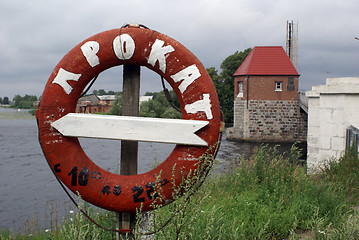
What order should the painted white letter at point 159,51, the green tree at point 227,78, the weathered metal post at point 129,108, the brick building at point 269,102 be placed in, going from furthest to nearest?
the green tree at point 227,78 < the brick building at point 269,102 < the weathered metal post at point 129,108 < the painted white letter at point 159,51

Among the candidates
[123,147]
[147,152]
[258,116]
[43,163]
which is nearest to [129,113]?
[123,147]

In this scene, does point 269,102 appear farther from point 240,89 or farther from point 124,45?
point 124,45

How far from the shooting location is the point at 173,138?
268cm

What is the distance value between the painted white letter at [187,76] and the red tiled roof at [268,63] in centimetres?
1831

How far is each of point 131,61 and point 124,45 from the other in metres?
0.14

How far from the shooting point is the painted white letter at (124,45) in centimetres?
280

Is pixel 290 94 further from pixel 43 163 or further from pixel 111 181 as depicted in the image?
pixel 111 181

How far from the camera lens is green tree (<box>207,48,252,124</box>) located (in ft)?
92.5

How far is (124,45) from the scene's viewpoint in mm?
2805

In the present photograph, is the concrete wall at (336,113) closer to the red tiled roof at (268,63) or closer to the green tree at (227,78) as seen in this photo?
the red tiled roof at (268,63)

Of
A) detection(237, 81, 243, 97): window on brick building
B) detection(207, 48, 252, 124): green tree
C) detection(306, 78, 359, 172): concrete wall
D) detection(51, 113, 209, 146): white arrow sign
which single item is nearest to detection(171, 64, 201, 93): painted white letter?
detection(51, 113, 209, 146): white arrow sign

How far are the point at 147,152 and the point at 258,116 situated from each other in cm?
749

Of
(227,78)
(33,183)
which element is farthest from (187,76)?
(227,78)

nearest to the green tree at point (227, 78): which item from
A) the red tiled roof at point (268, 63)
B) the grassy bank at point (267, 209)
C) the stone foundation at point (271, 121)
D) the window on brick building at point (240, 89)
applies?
the red tiled roof at point (268, 63)
